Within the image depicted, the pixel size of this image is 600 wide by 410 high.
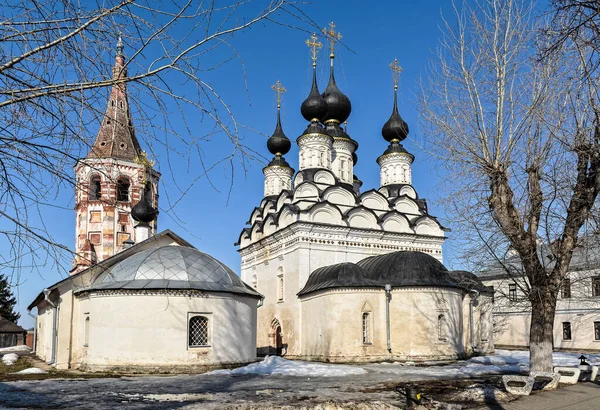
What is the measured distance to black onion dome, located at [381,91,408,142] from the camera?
2833cm

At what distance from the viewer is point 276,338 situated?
77.6 feet

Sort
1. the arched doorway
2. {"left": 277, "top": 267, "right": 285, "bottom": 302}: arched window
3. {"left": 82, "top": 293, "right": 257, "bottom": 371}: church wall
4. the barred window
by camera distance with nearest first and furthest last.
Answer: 1. {"left": 82, "top": 293, "right": 257, "bottom": 371}: church wall
2. the barred window
3. the arched doorway
4. {"left": 277, "top": 267, "right": 285, "bottom": 302}: arched window

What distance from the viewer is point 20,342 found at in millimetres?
36281

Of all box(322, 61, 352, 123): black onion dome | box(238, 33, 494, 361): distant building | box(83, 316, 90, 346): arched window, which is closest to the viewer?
box(83, 316, 90, 346): arched window

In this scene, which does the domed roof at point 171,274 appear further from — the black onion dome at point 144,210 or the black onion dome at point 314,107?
the black onion dome at point 314,107

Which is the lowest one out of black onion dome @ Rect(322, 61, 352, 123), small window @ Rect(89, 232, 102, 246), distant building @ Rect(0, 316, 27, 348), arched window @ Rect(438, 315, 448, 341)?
distant building @ Rect(0, 316, 27, 348)

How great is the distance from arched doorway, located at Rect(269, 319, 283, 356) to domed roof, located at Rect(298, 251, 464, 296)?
373cm

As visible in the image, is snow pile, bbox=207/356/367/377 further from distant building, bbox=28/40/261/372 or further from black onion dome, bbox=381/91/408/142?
black onion dome, bbox=381/91/408/142

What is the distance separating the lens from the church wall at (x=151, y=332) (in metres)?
14.0

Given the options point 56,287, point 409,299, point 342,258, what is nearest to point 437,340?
point 409,299

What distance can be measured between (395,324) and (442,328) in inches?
62.3

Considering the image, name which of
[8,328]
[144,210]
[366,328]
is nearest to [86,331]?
[144,210]

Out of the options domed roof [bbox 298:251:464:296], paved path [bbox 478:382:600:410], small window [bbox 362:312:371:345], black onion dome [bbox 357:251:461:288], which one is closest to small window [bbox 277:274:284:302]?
domed roof [bbox 298:251:464:296]

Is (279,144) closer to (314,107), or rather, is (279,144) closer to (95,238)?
(314,107)
